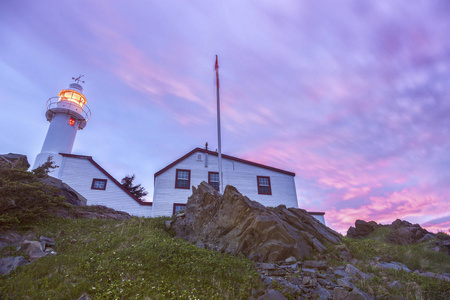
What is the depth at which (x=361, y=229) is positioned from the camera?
20812 mm

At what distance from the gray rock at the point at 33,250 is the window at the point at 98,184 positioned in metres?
14.6

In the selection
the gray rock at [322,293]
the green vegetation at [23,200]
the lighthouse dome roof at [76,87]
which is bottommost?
the gray rock at [322,293]

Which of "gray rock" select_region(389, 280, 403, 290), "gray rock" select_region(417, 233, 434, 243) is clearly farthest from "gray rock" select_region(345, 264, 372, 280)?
"gray rock" select_region(417, 233, 434, 243)

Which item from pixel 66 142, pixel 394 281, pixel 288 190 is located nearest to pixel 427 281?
pixel 394 281

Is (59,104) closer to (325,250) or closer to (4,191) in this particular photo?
(4,191)

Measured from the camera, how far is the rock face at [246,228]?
10814 mm

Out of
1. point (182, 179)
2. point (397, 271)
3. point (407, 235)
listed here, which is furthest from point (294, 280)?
point (182, 179)

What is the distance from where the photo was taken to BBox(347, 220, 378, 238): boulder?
811 inches

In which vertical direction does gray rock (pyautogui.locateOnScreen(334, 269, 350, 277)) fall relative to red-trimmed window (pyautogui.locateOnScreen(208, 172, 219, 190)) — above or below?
below

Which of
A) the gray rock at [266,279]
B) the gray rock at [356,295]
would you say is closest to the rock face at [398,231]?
the gray rock at [356,295]

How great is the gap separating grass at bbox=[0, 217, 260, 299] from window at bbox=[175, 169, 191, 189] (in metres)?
13.3

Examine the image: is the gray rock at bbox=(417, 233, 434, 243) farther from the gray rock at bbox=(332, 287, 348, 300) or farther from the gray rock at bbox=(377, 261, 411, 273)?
the gray rock at bbox=(332, 287, 348, 300)

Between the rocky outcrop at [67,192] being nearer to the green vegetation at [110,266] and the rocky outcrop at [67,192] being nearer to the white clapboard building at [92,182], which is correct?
the white clapboard building at [92,182]

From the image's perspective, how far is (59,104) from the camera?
3250 centimetres
